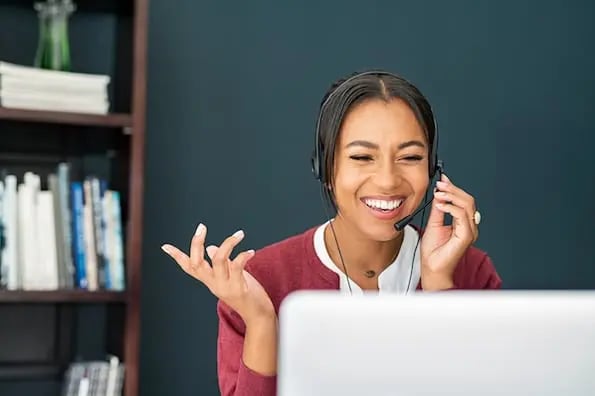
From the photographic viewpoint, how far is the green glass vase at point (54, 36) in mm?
2357

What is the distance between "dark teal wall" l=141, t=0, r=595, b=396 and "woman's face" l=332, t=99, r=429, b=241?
111 centimetres

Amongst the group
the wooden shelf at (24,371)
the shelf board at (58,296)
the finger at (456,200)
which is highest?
the finger at (456,200)

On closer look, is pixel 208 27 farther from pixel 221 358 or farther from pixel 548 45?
pixel 221 358

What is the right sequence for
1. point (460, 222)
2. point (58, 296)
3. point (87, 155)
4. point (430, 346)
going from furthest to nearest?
1. point (87, 155)
2. point (58, 296)
3. point (460, 222)
4. point (430, 346)

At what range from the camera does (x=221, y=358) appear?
1.56 metres

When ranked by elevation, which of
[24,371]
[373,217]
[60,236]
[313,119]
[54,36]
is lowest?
[24,371]

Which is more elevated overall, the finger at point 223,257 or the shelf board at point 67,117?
the shelf board at point 67,117

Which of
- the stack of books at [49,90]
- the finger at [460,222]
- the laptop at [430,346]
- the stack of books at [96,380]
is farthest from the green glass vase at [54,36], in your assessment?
the laptop at [430,346]

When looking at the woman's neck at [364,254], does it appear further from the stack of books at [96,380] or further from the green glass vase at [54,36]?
the green glass vase at [54,36]

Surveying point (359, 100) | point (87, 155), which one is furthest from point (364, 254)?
point (87, 155)

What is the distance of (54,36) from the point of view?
2371 millimetres

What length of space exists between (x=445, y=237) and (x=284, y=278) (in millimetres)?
292

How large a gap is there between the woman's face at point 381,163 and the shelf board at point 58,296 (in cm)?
83

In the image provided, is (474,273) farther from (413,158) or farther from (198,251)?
(198,251)
